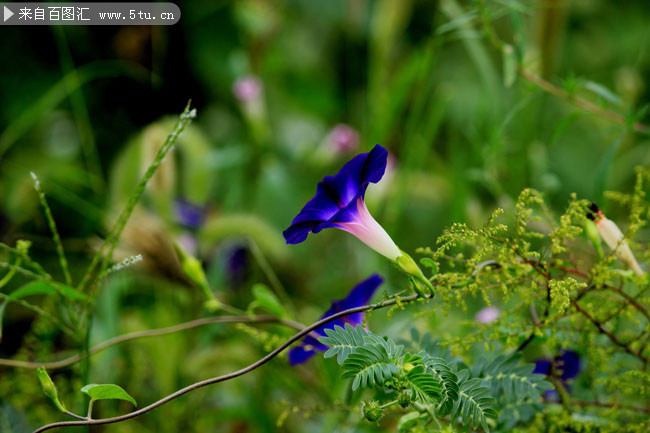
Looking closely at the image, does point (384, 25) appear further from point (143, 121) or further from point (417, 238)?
point (143, 121)

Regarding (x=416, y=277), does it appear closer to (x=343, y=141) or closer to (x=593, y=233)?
(x=593, y=233)

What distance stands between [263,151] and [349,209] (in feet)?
2.38

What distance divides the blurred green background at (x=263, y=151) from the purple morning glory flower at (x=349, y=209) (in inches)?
2.9

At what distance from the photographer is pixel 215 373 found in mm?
608

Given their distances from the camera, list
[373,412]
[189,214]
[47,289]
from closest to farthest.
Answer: [373,412] → [47,289] → [189,214]

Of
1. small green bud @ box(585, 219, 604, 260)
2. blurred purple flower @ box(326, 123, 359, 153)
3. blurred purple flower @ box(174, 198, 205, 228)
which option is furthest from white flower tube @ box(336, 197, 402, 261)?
blurred purple flower @ box(326, 123, 359, 153)

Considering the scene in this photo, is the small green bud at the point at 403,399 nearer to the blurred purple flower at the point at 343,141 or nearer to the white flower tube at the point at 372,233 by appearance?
the white flower tube at the point at 372,233

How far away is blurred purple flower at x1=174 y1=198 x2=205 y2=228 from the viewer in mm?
834

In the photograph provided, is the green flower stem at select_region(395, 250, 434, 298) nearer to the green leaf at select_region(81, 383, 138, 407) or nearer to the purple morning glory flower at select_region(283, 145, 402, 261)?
the purple morning glory flower at select_region(283, 145, 402, 261)

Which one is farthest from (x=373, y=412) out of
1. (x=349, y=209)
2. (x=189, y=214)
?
(x=189, y=214)

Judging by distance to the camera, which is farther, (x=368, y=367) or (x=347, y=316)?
(x=347, y=316)

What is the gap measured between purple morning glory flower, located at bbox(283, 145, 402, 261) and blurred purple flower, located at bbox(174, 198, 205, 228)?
50 cm

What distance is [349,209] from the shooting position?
0.36 meters

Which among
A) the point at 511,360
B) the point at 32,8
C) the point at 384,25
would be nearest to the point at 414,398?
the point at 511,360
